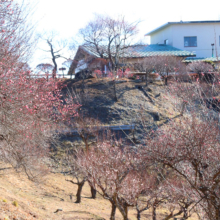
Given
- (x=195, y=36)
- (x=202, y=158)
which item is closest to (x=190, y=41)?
(x=195, y=36)

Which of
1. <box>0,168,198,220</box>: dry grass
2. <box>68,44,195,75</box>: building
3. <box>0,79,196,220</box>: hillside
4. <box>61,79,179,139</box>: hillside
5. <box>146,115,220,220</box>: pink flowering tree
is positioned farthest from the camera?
<box>68,44,195,75</box>: building

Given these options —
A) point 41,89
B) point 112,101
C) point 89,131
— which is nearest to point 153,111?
point 112,101

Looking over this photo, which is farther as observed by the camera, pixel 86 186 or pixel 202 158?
pixel 86 186

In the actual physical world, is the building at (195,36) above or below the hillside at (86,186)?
above

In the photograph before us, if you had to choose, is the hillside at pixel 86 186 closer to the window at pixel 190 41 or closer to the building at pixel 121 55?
the building at pixel 121 55

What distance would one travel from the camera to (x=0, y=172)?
50.5 ft

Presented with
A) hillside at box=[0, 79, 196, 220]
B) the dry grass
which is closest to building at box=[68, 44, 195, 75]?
hillside at box=[0, 79, 196, 220]

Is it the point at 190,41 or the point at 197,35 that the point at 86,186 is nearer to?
the point at 190,41

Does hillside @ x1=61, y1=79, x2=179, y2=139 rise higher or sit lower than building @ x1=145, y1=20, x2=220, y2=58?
lower

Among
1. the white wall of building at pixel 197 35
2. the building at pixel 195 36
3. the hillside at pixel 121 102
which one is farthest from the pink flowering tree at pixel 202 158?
the white wall of building at pixel 197 35

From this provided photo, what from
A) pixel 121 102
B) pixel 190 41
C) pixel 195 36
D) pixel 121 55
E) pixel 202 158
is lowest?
pixel 202 158

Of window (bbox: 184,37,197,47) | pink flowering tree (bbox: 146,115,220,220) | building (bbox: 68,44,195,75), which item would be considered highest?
window (bbox: 184,37,197,47)

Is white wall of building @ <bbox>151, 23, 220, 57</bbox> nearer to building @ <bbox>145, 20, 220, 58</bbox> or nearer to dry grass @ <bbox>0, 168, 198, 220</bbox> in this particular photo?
building @ <bbox>145, 20, 220, 58</bbox>

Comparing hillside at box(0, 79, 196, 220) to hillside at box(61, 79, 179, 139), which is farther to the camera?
hillside at box(61, 79, 179, 139)
